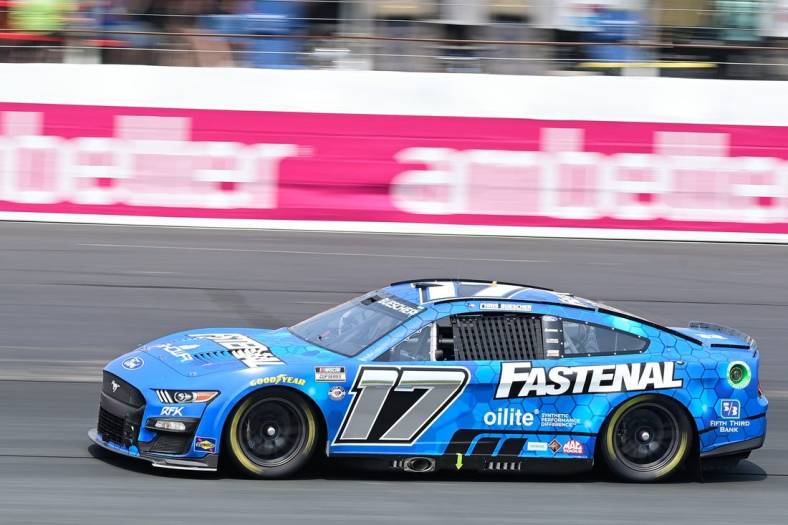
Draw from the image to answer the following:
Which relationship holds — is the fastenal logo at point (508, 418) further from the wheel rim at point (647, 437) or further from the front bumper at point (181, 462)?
the front bumper at point (181, 462)

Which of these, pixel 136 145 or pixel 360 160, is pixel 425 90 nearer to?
pixel 360 160

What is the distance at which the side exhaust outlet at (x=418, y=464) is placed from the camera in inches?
276

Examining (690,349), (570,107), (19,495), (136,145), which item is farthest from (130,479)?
(570,107)

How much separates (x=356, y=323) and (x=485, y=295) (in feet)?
2.68

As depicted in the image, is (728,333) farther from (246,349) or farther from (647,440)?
(246,349)

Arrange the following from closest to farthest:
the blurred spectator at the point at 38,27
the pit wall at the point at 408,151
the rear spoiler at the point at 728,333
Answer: the rear spoiler at the point at 728,333 → the pit wall at the point at 408,151 → the blurred spectator at the point at 38,27

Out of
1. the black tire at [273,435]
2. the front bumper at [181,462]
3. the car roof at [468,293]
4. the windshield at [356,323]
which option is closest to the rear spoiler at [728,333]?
the car roof at [468,293]

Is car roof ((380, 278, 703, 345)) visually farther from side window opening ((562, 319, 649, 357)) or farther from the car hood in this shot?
the car hood

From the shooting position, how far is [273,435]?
22.6ft

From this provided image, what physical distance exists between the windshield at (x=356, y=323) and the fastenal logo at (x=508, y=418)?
760mm

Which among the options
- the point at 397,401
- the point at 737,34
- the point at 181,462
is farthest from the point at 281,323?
the point at 737,34

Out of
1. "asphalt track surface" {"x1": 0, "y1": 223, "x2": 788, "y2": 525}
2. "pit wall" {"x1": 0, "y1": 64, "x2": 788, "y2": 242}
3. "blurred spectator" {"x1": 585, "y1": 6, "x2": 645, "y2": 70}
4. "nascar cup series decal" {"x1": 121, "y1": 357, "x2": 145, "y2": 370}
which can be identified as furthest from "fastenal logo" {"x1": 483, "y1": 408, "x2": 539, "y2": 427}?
"blurred spectator" {"x1": 585, "y1": 6, "x2": 645, "y2": 70}

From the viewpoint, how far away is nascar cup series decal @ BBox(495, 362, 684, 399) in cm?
711

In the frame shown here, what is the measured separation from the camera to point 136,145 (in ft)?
55.3
